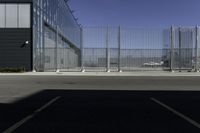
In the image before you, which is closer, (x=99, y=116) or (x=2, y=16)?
(x=99, y=116)

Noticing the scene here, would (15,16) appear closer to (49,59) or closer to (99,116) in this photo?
(49,59)

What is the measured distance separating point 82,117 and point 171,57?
104ft

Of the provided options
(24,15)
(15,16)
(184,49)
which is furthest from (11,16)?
(184,49)

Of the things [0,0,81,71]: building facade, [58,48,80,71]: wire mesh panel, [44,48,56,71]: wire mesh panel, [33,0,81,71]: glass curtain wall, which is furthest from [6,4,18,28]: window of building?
[58,48,80,71]: wire mesh panel

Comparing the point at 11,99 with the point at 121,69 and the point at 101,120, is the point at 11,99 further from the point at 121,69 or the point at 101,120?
the point at 121,69

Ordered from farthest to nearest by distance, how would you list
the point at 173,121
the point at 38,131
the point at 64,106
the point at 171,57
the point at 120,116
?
the point at 171,57
the point at 64,106
the point at 120,116
the point at 173,121
the point at 38,131

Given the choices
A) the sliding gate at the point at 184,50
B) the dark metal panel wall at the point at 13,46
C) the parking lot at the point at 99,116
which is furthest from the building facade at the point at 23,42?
the parking lot at the point at 99,116

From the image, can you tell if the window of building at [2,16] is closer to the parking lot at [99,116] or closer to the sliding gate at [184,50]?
the sliding gate at [184,50]

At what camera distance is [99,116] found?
31.4 feet

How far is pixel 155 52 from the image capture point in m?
40.5

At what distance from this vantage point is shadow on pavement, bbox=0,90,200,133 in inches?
313

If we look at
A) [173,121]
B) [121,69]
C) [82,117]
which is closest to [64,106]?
[82,117]

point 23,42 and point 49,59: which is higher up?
point 23,42

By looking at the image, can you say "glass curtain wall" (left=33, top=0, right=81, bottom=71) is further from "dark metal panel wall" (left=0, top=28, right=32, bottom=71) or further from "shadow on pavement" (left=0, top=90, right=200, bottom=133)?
"shadow on pavement" (left=0, top=90, right=200, bottom=133)
